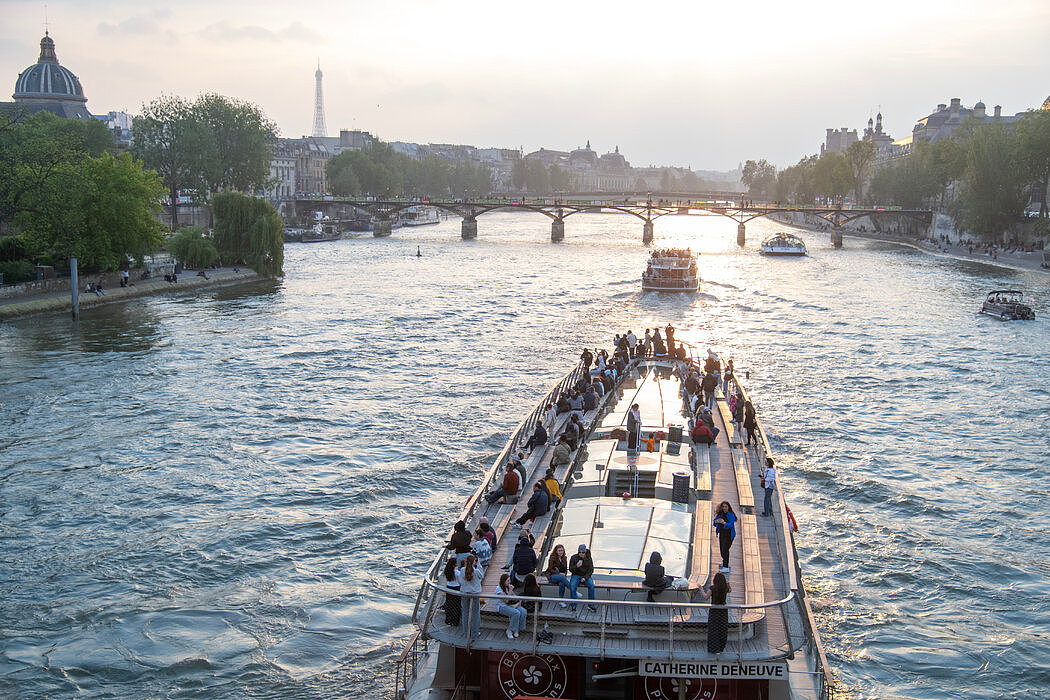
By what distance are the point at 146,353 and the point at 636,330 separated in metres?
19.6

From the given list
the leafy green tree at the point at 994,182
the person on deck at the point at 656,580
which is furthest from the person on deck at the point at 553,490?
the leafy green tree at the point at 994,182

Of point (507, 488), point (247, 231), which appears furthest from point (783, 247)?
point (507, 488)

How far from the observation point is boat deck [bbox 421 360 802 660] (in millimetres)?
9438

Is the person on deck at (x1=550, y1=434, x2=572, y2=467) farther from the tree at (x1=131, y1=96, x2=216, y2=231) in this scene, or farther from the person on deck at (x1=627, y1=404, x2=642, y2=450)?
the tree at (x1=131, y1=96, x2=216, y2=231)

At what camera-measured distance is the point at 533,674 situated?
31.8 ft

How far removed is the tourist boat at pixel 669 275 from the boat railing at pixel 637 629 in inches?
1886

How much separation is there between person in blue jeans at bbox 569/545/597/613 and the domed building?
11145cm

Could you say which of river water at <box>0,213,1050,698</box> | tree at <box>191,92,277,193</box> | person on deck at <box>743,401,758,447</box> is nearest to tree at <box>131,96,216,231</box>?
tree at <box>191,92,277,193</box>

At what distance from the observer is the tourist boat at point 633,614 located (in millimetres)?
9352

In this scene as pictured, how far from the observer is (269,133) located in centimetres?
9625

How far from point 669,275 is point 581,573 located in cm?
4831

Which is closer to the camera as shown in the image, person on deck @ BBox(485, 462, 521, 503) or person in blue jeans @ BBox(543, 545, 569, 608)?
person in blue jeans @ BBox(543, 545, 569, 608)

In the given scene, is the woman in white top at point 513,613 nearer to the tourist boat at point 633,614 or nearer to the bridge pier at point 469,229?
the tourist boat at point 633,614

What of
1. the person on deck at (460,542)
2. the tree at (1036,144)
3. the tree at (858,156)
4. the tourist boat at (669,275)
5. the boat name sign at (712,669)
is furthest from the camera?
the tree at (858,156)
